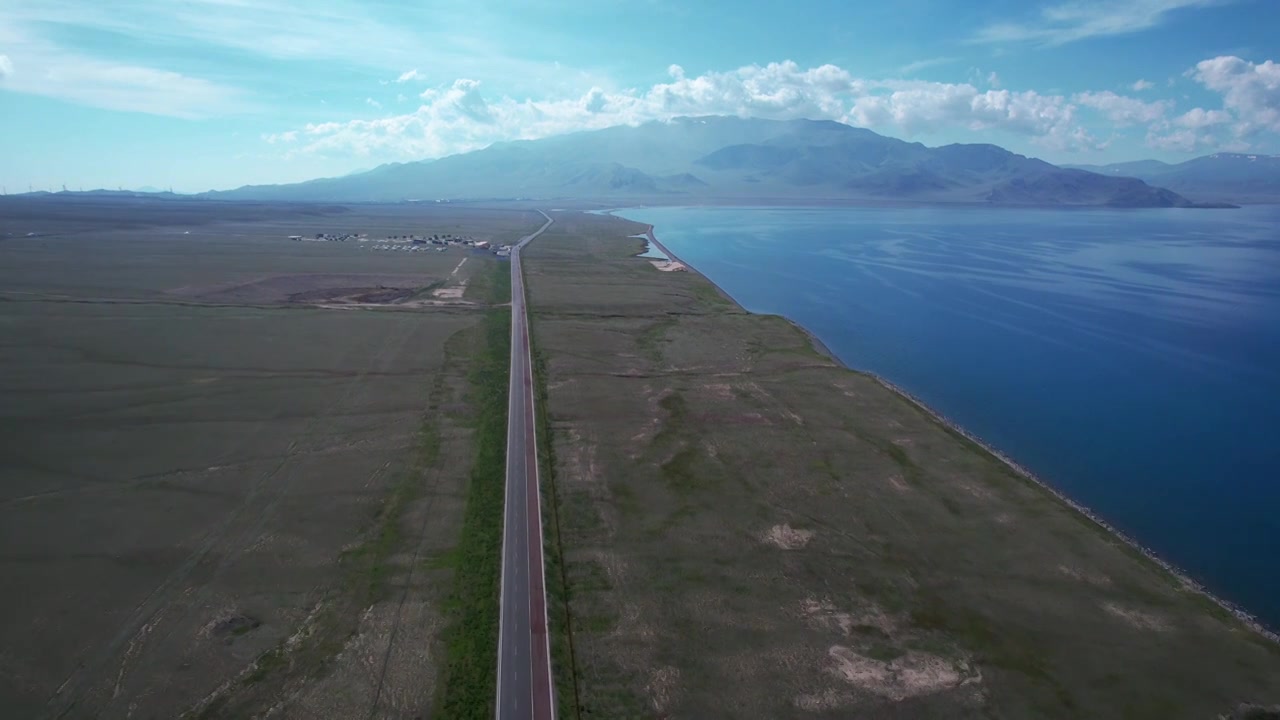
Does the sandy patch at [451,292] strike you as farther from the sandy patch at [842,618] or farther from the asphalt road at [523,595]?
the sandy patch at [842,618]

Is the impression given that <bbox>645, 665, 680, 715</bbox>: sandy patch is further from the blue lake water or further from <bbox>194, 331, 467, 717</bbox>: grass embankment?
the blue lake water

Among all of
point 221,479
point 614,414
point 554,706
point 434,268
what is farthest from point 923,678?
point 434,268

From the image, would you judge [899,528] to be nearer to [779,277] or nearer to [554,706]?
[554,706]

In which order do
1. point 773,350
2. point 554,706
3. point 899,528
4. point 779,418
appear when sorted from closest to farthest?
point 554,706, point 899,528, point 779,418, point 773,350

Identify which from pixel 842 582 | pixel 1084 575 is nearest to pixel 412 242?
pixel 842 582

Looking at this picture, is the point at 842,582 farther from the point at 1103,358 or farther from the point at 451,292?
the point at 451,292
